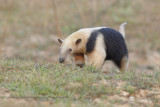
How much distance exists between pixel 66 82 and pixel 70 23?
12106 mm

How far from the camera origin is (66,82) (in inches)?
262

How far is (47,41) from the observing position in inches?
704

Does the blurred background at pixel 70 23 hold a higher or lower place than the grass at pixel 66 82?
higher

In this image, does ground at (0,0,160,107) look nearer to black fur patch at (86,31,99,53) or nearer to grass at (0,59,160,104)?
grass at (0,59,160,104)

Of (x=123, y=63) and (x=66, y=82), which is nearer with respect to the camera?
(x=66, y=82)

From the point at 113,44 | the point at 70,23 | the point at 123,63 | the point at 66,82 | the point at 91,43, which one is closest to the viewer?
the point at 66,82

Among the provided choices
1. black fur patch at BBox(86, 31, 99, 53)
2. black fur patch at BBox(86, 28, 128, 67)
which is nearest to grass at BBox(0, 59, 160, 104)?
black fur patch at BBox(86, 31, 99, 53)

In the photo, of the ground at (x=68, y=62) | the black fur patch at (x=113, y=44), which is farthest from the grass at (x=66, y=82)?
the black fur patch at (x=113, y=44)

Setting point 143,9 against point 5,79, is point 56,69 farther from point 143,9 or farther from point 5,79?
point 143,9

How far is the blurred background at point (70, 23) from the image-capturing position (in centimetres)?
1695

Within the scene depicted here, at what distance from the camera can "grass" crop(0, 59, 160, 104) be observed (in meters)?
6.33

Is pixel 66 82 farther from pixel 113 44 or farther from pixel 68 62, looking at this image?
pixel 68 62

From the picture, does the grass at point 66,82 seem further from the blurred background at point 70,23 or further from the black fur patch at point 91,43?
the blurred background at point 70,23

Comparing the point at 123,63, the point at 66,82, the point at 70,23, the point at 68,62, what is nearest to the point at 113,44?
the point at 123,63
